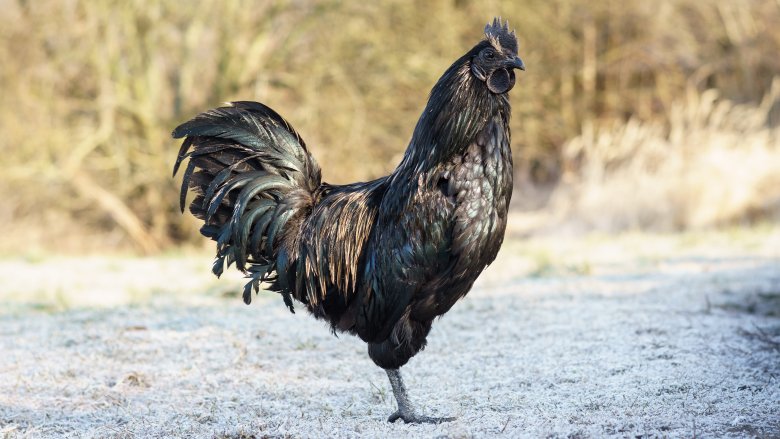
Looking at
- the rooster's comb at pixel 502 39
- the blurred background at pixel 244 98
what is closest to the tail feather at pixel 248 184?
the rooster's comb at pixel 502 39

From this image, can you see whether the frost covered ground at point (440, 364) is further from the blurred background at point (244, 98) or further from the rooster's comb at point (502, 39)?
the blurred background at point (244, 98)

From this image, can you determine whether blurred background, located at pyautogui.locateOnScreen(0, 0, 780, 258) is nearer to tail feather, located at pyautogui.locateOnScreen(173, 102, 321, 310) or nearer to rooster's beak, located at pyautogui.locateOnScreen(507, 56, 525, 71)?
tail feather, located at pyautogui.locateOnScreen(173, 102, 321, 310)

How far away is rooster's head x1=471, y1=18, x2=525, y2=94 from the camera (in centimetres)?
388

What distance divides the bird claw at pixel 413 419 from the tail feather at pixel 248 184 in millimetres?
830

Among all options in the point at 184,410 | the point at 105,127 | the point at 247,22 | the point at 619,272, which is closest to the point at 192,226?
the point at 105,127

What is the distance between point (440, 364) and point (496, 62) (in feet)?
6.62

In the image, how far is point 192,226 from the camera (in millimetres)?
13602

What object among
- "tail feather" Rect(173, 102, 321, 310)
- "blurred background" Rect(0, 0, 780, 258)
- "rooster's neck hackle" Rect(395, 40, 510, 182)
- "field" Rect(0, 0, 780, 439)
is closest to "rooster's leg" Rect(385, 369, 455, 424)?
"field" Rect(0, 0, 780, 439)

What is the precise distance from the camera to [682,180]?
12.9 meters

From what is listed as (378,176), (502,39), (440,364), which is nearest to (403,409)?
(440,364)

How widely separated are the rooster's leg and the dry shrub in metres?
9.60

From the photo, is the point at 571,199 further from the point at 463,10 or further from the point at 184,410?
the point at 184,410

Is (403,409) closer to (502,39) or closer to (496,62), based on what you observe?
(496,62)

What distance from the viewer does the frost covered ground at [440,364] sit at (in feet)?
12.7
